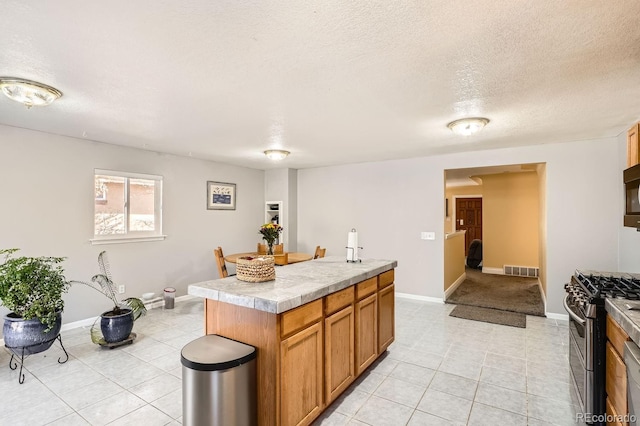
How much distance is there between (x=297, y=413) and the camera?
6.36 ft

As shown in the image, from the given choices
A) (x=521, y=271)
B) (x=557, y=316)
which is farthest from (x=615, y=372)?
(x=521, y=271)

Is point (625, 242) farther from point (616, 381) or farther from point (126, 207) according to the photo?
point (126, 207)

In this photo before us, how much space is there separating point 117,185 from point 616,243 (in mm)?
6697

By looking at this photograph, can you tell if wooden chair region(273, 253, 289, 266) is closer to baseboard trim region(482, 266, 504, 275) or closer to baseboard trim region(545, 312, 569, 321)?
baseboard trim region(545, 312, 569, 321)

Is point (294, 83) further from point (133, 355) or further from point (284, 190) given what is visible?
point (284, 190)

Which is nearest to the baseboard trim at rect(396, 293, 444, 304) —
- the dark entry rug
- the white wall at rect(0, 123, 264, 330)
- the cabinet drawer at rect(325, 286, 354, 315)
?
A: the dark entry rug

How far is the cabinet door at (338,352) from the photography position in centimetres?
222

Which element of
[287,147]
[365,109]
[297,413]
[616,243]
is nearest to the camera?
[297,413]

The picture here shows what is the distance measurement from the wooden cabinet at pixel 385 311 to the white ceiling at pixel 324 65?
1.64 metres

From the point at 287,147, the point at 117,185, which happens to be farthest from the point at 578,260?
the point at 117,185

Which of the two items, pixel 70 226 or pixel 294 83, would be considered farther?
pixel 70 226

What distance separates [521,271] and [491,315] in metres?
3.40

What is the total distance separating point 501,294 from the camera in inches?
218

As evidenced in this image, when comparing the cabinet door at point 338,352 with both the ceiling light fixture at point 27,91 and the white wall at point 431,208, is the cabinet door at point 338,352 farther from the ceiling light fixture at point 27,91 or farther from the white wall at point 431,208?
the white wall at point 431,208
